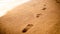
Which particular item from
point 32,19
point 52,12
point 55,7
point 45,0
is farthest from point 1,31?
point 45,0

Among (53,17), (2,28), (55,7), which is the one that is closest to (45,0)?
(55,7)

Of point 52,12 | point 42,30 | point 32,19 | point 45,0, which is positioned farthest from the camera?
point 45,0

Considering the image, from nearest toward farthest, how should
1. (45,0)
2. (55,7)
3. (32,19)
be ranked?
1. (32,19)
2. (55,7)
3. (45,0)

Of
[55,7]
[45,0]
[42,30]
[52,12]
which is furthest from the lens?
[45,0]

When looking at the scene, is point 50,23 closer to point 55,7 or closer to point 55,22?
point 55,22

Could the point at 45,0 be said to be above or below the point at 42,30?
above

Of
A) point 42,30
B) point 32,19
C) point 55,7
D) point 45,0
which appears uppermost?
point 45,0

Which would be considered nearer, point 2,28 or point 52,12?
point 2,28

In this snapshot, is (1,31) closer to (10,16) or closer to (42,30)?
(10,16)

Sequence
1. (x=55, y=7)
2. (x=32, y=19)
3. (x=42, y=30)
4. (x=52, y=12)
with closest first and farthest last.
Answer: (x=42, y=30) → (x=32, y=19) → (x=52, y=12) → (x=55, y=7)
